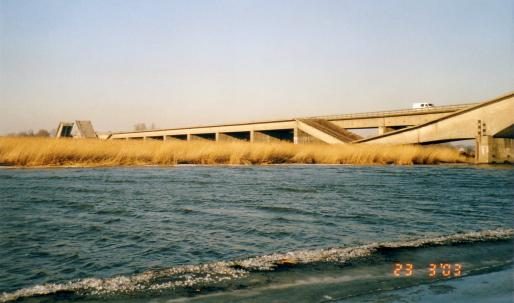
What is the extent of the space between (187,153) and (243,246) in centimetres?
1406

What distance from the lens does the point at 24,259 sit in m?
3.57

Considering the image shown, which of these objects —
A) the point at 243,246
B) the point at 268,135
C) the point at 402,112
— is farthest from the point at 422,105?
the point at 243,246

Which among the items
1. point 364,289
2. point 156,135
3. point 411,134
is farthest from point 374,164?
point 156,135

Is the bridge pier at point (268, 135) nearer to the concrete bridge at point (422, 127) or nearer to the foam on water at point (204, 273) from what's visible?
the concrete bridge at point (422, 127)

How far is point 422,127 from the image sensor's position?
32406mm

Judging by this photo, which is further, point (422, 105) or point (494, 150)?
point (422, 105)

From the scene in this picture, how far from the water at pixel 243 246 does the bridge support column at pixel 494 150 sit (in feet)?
73.4

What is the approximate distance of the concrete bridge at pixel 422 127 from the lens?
90.7ft

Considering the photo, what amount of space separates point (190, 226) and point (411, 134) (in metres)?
31.4

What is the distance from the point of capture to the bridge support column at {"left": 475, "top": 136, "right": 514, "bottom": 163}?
27547 mm

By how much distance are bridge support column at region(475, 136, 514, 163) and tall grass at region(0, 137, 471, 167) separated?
366cm

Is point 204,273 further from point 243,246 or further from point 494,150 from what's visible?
point 494,150
